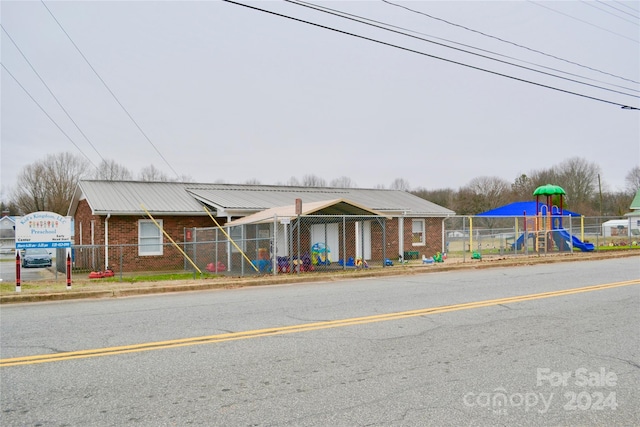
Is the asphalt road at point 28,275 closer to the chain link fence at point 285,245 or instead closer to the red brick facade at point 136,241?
the red brick facade at point 136,241

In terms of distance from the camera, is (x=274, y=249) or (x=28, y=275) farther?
(x=28, y=275)

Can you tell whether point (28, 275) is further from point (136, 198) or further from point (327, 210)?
point (327, 210)

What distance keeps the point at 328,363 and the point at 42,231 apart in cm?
1253

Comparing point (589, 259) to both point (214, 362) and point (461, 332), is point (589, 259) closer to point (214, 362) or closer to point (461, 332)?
point (461, 332)

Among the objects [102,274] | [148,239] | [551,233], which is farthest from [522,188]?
[102,274]

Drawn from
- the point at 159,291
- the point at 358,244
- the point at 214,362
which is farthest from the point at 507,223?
the point at 214,362

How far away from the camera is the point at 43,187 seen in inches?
2373

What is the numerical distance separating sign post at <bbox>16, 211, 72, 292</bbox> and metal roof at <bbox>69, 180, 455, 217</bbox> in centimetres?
475

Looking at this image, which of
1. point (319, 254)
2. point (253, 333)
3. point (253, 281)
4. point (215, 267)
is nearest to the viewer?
point (253, 333)

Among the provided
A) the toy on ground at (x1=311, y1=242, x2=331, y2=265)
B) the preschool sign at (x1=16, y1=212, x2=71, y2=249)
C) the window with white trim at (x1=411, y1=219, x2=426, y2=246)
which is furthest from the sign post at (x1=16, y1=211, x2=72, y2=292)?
the window with white trim at (x1=411, y1=219, x2=426, y2=246)

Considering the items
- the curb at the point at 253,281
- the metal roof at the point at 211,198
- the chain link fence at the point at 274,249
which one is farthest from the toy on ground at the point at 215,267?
the curb at the point at 253,281

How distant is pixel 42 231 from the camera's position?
49.9ft

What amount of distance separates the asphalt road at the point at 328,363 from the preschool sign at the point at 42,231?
5033mm

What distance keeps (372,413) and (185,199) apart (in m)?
20.8
